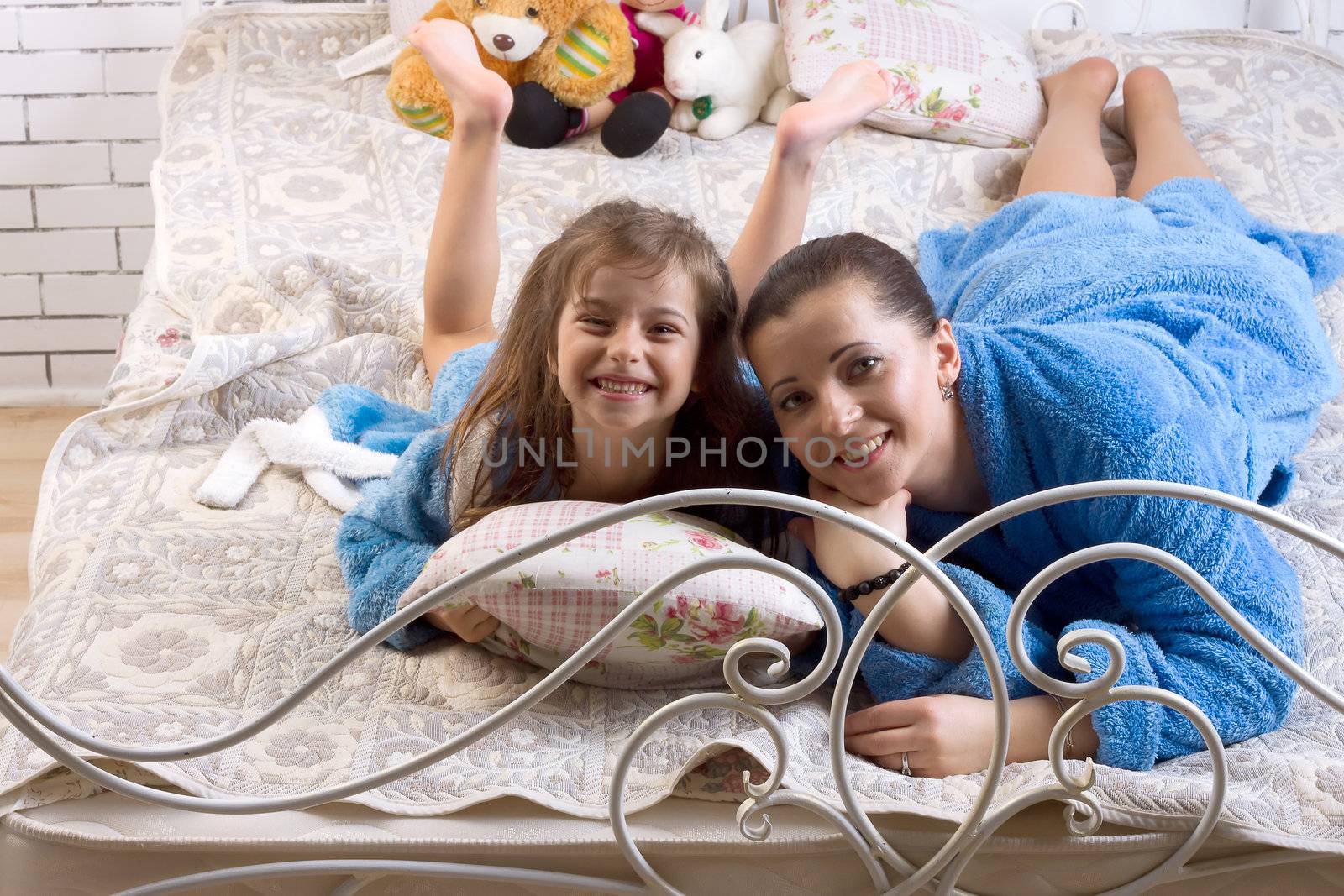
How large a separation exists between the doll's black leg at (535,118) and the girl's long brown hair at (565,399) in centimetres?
93

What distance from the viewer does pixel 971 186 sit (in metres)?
2.26

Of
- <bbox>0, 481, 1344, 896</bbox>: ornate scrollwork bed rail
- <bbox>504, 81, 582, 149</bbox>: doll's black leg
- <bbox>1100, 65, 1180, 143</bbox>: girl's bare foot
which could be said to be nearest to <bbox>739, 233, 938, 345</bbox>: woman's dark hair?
<bbox>0, 481, 1344, 896</bbox>: ornate scrollwork bed rail

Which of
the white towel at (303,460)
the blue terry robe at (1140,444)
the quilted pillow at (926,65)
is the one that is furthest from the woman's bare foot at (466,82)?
the quilted pillow at (926,65)

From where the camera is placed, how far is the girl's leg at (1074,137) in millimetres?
2113

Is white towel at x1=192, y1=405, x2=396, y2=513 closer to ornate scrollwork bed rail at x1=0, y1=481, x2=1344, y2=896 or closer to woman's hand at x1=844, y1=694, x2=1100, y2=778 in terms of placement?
ornate scrollwork bed rail at x1=0, y1=481, x2=1344, y2=896

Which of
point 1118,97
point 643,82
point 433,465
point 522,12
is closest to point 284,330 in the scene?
point 433,465

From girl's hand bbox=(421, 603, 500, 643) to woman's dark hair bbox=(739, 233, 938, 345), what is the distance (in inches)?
15.0

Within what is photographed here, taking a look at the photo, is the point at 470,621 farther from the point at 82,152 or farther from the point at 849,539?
the point at 82,152

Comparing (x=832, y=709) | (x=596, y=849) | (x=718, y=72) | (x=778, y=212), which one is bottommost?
(x=596, y=849)

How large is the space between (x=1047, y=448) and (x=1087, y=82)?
135 centimetres

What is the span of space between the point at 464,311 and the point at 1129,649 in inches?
41.7

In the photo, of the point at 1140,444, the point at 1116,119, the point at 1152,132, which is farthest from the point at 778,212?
the point at 1116,119

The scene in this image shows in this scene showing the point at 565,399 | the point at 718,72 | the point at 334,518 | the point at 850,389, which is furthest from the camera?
the point at 718,72

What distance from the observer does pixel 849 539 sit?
46.6 inches
